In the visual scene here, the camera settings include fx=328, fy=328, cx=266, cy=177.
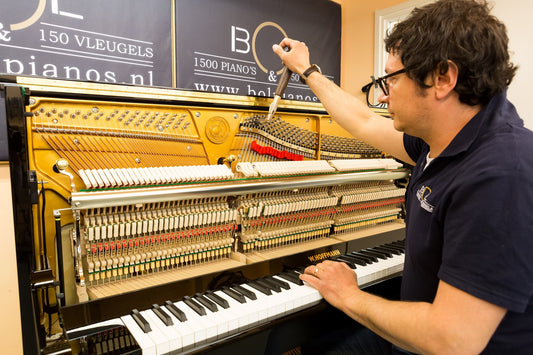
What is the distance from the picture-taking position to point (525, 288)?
2.88 ft

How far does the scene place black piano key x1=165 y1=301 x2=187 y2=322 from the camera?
1223 mm

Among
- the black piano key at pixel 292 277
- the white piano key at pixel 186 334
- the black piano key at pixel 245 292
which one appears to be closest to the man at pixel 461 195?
the black piano key at pixel 292 277

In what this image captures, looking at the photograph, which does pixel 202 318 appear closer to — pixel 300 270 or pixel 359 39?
pixel 300 270

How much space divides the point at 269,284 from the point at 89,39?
264 cm

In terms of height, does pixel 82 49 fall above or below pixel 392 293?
above

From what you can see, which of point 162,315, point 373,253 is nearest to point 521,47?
point 373,253

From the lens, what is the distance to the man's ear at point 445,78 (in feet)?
3.43

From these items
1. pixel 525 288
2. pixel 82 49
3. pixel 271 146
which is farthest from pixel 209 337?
pixel 82 49

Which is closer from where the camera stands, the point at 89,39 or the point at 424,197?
the point at 424,197

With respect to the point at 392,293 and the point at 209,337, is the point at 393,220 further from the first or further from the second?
the point at 209,337

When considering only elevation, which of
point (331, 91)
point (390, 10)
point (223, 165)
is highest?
point (390, 10)

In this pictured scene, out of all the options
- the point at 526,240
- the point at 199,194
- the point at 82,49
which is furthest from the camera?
the point at 82,49

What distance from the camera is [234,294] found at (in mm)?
1417

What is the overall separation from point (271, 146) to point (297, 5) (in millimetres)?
3046
